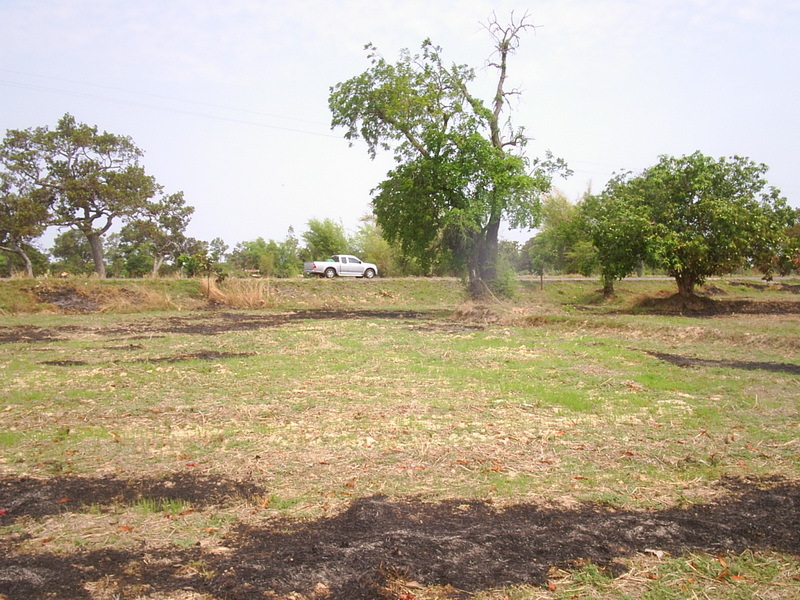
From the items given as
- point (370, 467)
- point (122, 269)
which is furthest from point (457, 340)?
point (122, 269)

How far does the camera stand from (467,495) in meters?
5.39

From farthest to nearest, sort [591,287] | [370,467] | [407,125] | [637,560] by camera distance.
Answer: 1. [591,287]
2. [407,125]
3. [370,467]
4. [637,560]

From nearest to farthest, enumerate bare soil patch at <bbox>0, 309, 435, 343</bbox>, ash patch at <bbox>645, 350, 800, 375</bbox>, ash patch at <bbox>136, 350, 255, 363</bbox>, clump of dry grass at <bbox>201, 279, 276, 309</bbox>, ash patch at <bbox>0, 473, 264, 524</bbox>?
1. ash patch at <bbox>0, 473, 264, 524</bbox>
2. ash patch at <bbox>645, 350, 800, 375</bbox>
3. ash patch at <bbox>136, 350, 255, 363</bbox>
4. bare soil patch at <bbox>0, 309, 435, 343</bbox>
5. clump of dry grass at <bbox>201, 279, 276, 309</bbox>

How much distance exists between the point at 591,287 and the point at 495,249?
11.6 m

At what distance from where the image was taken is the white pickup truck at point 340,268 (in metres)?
42.7

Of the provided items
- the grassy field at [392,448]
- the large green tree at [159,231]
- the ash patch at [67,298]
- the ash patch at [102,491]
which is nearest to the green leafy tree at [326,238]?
the large green tree at [159,231]

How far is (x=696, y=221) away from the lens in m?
25.7

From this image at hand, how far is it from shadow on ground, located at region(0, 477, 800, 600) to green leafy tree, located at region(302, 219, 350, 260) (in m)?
52.2

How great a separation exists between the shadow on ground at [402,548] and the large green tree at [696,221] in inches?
829

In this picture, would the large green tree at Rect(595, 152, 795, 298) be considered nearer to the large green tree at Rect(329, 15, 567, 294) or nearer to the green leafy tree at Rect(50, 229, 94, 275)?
the large green tree at Rect(329, 15, 567, 294)

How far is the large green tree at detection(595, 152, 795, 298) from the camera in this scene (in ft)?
80.3

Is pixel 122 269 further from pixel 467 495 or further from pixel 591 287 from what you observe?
pixel 467 495

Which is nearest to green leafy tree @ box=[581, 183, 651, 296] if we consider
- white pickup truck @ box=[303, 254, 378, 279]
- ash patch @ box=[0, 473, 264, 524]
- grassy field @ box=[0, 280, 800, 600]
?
grassy field @ box=[0, 280, 800, 600]

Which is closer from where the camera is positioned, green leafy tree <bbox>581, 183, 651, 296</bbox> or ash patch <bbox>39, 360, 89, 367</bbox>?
ash patch <bbox>39, 360, 89, 367</bbox>
